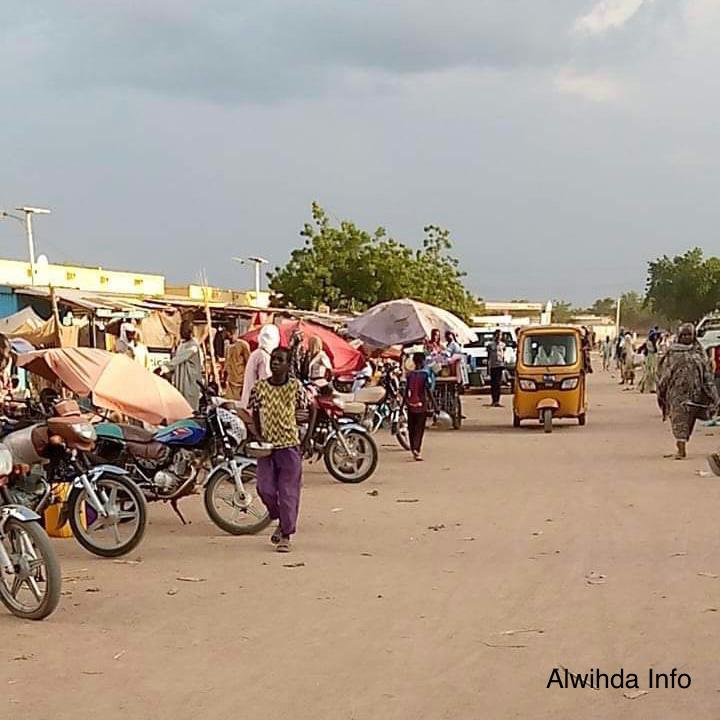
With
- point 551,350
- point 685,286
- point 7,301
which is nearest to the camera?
point 7,301

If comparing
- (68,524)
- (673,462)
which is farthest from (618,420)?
(68,524)

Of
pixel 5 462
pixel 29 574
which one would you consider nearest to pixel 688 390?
pixel 5 462

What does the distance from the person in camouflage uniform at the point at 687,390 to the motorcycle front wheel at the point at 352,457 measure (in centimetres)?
476

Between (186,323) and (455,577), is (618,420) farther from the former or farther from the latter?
(455,577)

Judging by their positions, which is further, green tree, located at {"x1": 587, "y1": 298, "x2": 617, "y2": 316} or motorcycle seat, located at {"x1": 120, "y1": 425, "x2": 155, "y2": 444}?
green tree, located at {"x1": 587, "y1": 298, "x2": 617, "y2": 316}

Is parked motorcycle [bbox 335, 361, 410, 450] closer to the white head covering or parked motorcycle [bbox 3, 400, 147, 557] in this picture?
the white head covering

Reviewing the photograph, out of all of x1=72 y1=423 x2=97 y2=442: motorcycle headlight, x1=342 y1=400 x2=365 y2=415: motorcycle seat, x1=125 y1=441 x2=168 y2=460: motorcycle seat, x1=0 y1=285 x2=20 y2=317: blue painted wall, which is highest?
x1=0 y1=285 x2=20 y2=317: blue painted wall

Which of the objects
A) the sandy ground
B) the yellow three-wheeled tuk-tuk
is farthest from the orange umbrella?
the yellow three-wheeled tuk-tuk

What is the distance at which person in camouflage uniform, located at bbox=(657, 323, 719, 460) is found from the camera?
628 inches

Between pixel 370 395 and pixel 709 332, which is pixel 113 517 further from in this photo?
pixel 709 332

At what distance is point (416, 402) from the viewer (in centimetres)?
1614

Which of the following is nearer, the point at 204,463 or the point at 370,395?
the point at 204,463

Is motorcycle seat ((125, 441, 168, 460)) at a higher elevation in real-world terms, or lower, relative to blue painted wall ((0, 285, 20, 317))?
lower

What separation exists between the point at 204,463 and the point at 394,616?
11.8 feet
